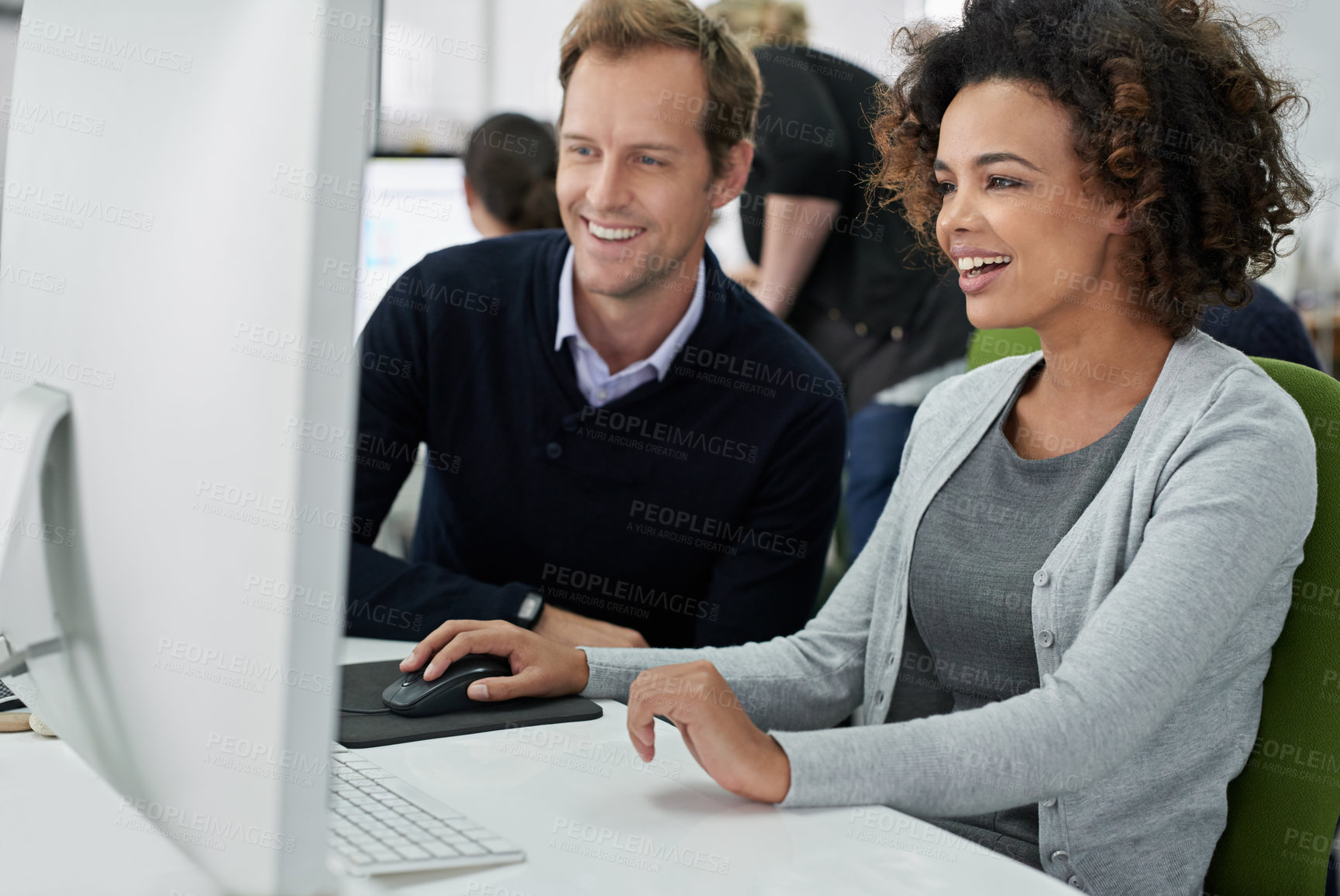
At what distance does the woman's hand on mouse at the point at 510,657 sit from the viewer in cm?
100

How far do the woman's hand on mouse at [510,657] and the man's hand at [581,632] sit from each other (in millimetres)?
268

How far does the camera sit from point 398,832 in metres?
0.69

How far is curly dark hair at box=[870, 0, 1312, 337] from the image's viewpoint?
102 centimetres

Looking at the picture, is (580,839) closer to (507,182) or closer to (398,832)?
(398,832)

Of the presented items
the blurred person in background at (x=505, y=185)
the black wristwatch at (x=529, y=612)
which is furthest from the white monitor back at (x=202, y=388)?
the blurred person in background at (x=505, y=185)

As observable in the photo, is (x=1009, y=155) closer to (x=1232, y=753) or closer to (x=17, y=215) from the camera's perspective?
(x=1232, y=753)

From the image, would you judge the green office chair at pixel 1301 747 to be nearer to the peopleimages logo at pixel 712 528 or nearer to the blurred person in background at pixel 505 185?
the peopleimages logo at pixel 712 528

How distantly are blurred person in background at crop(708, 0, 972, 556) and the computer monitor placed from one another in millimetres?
707

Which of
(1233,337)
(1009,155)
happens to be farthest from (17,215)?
(1233,337)

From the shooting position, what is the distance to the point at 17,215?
70 cm

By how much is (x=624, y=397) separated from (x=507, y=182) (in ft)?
4.26

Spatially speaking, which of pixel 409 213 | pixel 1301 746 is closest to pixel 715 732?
pixel 1301 746

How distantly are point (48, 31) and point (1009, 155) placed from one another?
2.57 feet

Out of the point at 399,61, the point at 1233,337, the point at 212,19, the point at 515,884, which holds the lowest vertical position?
the point at 515,884
